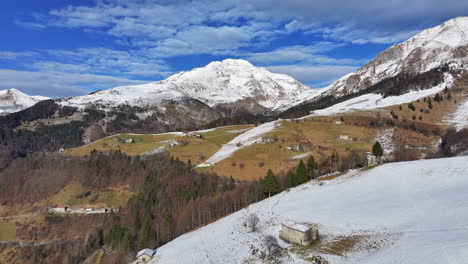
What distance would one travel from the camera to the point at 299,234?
43.8 metres

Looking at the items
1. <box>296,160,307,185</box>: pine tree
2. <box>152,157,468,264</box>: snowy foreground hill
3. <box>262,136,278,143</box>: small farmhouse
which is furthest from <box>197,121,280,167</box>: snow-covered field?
<box>152,157,468,264</box>: snowy foreground hill

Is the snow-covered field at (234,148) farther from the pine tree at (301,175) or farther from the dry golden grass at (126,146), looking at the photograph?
the pine tree at (301,175)

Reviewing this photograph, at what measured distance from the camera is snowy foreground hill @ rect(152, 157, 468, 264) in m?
34.2

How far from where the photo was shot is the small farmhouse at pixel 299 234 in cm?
4299

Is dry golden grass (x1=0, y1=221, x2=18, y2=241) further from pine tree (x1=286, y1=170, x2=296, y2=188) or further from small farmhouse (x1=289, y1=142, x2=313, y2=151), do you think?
small farmhouse (x1=289, y1=142, x2=313, y2=151)

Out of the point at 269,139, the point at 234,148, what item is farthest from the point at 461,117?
the point at 234,148

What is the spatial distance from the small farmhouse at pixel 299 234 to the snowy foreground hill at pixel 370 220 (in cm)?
129

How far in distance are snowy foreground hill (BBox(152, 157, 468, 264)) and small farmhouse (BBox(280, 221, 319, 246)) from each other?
129 centimetres

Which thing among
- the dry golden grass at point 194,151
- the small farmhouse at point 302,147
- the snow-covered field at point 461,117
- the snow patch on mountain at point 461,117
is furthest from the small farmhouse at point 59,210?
the snow-covered field at point 461,117

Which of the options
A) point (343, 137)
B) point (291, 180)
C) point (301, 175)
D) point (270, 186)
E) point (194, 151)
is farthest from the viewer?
point (194, 151)

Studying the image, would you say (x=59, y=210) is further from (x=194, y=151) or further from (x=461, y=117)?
(x=461, y=117)

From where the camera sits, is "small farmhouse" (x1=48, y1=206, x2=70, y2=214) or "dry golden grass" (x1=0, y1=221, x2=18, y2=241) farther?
"small farmhouse" (x1=48, y1=206, x2=70, y2=214)

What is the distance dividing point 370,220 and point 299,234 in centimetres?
1263

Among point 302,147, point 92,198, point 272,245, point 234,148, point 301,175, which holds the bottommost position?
point 92,198
